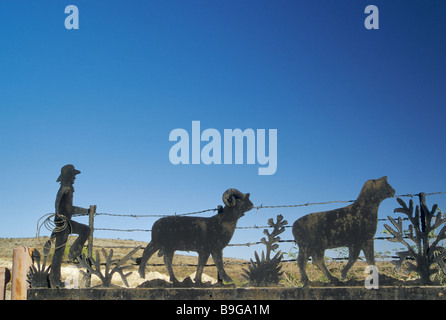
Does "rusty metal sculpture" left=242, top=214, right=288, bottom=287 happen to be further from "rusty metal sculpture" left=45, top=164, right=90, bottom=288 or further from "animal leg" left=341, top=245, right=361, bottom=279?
"rusty metal sculpture" left=45, top=164, right=90, bottom=288

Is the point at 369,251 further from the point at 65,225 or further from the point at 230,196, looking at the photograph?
the point at 65,225

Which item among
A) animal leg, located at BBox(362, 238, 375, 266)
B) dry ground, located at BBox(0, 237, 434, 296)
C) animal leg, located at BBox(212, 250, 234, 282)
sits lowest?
dry ground, located at BBox(0, 237, 434, 296)

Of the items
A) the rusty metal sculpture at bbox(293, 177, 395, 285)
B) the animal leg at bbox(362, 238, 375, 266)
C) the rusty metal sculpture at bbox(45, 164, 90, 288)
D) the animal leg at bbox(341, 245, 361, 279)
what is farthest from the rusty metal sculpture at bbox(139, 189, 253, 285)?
the animal leg at bbox(362, 238, 375, 266)

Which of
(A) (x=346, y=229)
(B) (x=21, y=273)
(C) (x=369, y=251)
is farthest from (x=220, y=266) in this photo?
(B) (x=21, y=273)

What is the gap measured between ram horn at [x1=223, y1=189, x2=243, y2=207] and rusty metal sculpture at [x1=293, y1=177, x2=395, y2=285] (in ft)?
3.52

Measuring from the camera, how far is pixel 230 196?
22.9ft

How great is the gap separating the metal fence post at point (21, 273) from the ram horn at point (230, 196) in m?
3.26

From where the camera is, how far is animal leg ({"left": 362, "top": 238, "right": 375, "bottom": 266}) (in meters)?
6.40

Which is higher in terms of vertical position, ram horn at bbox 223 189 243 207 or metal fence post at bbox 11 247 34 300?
ram horn at bbox 223 189 243 207

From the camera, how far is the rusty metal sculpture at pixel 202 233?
6.89m

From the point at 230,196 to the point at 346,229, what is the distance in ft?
5.91
